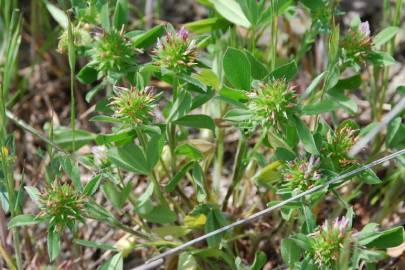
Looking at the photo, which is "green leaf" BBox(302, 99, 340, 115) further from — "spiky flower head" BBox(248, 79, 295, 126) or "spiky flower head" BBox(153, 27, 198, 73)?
"spiky flower head" BBox(153, 27, 198, 73)

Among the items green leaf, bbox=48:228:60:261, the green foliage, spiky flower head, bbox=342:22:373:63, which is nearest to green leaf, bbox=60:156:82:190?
the green foliage

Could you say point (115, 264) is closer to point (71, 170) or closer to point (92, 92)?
point (71, 170)

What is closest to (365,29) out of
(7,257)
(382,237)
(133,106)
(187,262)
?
(382,237)

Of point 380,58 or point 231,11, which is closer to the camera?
point 380,58

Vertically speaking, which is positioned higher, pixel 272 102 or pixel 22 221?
pixel 272 102

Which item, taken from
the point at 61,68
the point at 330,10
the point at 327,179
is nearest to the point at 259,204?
the point at 327,179

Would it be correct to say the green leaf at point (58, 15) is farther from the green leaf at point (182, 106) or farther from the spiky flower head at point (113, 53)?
the green leaf at point (182, 106)

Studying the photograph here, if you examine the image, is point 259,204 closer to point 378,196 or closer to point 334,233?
point 378,196
